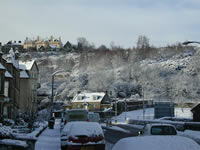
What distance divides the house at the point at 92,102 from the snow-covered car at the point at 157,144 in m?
82.8

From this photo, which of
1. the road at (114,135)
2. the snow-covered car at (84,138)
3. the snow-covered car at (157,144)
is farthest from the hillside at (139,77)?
the snow-covered car at (157,144)

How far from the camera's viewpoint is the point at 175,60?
144 meters

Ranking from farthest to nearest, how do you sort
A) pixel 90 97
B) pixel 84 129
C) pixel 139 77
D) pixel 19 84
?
pixel 139 77 < pixel 90 97 < pixel 19 84 < pixel 84 129

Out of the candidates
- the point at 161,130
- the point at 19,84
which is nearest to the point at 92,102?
the point at 19,84

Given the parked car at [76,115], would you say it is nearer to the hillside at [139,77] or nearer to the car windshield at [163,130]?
the car windshield at [163,130]

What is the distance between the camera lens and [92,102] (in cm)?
9100

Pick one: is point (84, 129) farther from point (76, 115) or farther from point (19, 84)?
point (19, 84)

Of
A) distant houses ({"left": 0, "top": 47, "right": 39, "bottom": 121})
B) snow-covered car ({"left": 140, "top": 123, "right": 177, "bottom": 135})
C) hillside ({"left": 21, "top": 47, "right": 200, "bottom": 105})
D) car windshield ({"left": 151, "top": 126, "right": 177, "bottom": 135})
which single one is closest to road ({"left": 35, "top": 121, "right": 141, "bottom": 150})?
snow-covered car ({"left": 140, "top": 123, "right": 177, "bottom": 135})

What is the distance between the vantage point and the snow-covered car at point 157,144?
6.13 metres

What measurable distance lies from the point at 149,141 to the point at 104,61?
146m

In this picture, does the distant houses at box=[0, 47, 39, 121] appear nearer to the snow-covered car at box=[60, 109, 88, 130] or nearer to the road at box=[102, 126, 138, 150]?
the road at box=[102, 126, 138, 150]

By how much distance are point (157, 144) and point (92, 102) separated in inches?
3350

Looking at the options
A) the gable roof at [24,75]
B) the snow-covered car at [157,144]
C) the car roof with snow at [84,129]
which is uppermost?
the gable roof at [24,75]

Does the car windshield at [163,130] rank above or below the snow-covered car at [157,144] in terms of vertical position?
below
